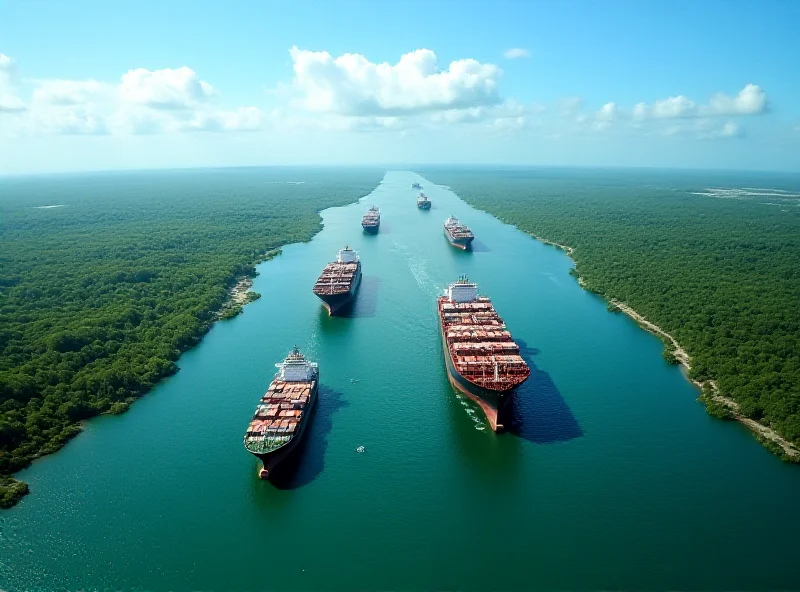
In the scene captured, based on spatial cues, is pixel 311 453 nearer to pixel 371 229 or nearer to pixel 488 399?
pixel 488 399

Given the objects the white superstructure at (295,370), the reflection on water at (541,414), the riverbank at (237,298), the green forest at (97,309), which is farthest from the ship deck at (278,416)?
the riverbank at (237,298)

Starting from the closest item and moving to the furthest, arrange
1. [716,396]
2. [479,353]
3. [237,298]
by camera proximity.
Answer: [716,396]
[479,353]
[237,298]

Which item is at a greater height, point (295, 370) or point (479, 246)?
point (479, 246)

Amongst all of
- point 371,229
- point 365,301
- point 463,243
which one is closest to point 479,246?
point 463,243

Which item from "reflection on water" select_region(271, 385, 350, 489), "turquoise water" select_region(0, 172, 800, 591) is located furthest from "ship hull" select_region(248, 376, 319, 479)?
"turquoise water" select_region(0, 172, 800, 591)

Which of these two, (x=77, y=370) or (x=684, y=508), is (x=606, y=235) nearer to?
(x=684, y=508)

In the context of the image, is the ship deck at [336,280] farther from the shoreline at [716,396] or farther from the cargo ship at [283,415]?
the shoreline at [716,396]

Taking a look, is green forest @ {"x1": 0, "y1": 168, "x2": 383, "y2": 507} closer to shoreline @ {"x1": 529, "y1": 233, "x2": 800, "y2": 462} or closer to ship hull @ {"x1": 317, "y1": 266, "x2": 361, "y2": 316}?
ship hull @ {"x1": 317, "y1": 266, "x2": 361, "y2": 316}

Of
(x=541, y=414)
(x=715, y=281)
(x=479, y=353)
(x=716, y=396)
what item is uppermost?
(x=715, y=281)
